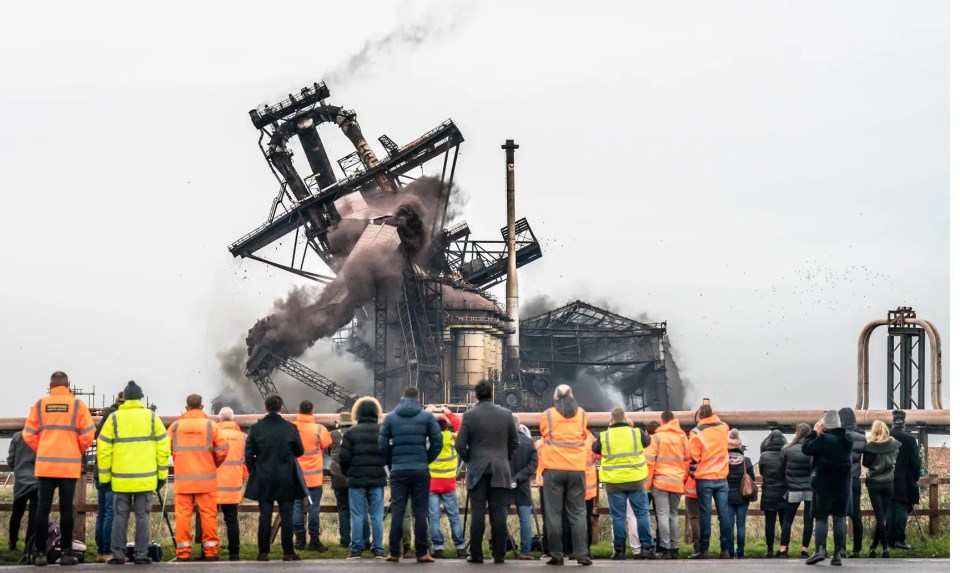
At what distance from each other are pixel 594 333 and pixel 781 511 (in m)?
62.5

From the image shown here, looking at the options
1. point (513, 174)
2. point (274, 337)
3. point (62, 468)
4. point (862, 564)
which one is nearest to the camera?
point (62, 468)

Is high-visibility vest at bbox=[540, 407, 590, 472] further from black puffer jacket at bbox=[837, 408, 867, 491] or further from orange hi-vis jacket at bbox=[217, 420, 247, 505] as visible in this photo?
orange hi-vis jacket at bbox=[217, 420, 247, 505]

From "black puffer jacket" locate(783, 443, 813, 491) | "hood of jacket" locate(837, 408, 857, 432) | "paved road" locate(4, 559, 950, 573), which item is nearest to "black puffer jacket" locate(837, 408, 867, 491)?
"hood of jacket" locate(837, 408, 857, 432)

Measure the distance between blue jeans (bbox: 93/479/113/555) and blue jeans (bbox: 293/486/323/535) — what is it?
88.5 inches

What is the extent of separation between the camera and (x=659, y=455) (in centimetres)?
1716

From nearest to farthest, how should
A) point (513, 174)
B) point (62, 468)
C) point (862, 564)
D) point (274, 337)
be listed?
point (62, 468), point (862, 564), point (274, 337), point (513, 174)

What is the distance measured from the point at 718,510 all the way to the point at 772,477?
765 millimetres

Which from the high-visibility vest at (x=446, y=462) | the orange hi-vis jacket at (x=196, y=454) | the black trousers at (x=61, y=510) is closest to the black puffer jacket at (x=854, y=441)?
the high-visibility vest at (x=446, y=462)

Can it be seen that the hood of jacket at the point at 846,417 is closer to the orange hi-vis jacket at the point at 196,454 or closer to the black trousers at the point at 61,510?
the orange hi-vis jacket at the point at 196,454

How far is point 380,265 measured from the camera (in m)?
66.2

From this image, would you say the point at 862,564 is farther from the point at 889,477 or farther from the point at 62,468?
the point at 62,468

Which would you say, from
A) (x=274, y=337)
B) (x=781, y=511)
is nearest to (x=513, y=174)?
(x=274, y=337)

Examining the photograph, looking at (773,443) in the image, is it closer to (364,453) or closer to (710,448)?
(710,448)

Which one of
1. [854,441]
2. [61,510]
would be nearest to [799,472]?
[854,441]
